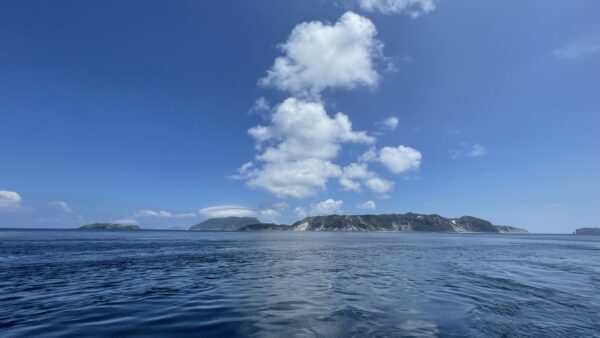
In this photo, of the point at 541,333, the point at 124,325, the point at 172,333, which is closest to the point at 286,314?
the point at 172,333

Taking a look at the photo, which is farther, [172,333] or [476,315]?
[476,315]

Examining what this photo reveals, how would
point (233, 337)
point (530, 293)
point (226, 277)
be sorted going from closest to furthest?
point (233, 337) → point (530, 293) → point (226, 277)

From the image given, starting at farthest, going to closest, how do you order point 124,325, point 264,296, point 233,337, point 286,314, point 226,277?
point 226,277
point 264,296
point 286,314
point 124,325
point 233,337

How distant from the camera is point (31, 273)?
31.4m

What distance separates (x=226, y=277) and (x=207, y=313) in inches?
520

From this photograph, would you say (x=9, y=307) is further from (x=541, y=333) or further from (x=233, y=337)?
(x=541, y=333)

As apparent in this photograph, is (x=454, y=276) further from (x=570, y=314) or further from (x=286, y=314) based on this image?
(x=286, y=314)

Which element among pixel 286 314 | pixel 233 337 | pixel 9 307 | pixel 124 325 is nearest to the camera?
pixel 233 337

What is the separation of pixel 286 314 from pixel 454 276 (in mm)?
22524

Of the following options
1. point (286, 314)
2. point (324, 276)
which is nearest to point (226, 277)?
point (324, 276)

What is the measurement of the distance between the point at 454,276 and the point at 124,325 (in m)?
29.7

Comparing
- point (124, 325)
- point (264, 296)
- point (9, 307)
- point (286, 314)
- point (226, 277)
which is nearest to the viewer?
point (124, 325)

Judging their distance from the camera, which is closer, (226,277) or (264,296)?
(264,296)

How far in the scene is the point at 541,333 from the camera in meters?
13.8
